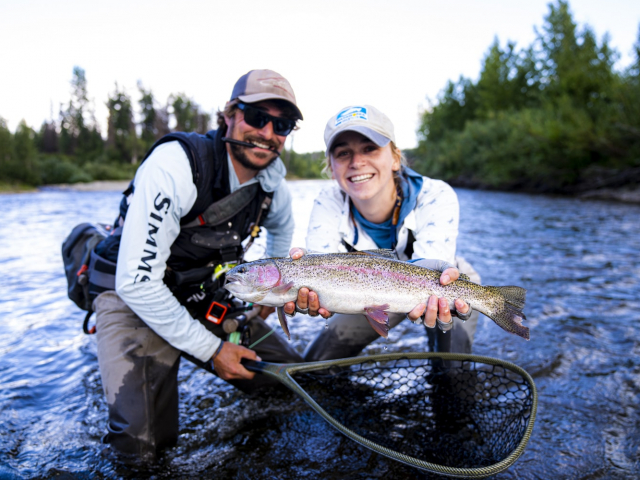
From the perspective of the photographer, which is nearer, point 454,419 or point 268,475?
point 268,475

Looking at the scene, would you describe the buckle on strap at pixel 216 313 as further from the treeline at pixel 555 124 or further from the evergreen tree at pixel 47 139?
the evergreen tree at pixel 47 139

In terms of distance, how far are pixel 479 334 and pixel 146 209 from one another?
12.6ft

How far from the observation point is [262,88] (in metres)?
A: 3.28

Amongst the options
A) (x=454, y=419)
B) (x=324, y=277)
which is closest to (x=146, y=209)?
(x=324, y=277)

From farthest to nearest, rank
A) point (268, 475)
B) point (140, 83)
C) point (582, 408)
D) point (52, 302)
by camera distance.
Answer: point (140, 83), point (52, 302), point (582, 408), point (268, 475)

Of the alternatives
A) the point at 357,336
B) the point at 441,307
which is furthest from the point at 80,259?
the point at 441,307

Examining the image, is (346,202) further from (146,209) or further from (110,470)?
(110,470)

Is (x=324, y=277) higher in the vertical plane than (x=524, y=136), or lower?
lower

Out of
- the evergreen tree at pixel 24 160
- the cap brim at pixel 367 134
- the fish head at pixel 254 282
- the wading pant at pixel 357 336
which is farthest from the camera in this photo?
the evergreen tree at pixel 24 160

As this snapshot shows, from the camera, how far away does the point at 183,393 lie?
357cm

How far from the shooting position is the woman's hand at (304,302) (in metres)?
2.53

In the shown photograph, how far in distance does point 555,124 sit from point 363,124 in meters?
27.1

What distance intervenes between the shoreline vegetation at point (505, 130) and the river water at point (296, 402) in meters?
2.27

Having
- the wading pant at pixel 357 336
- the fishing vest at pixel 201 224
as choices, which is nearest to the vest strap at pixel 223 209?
the fishing vest at pixel 201 224
